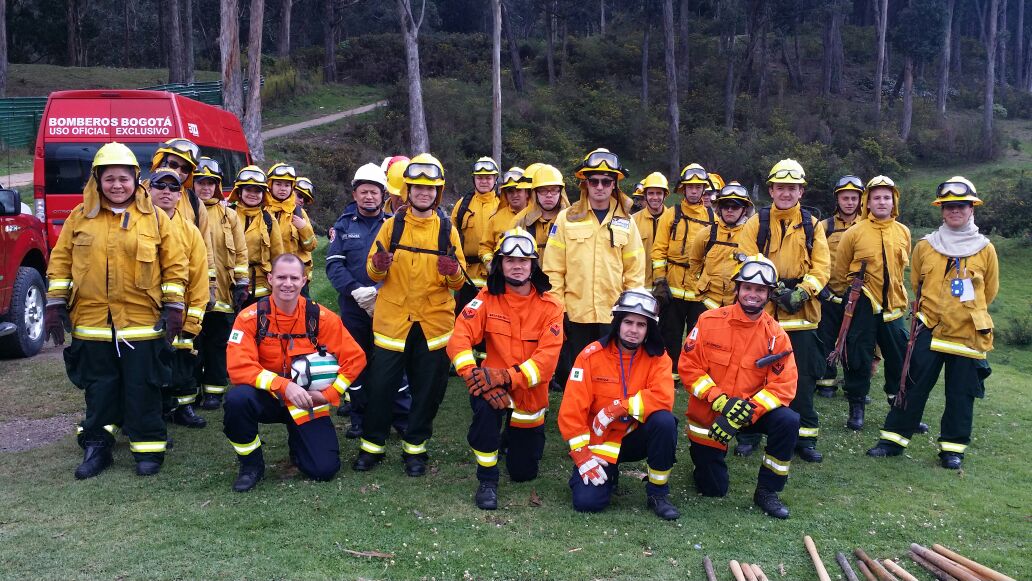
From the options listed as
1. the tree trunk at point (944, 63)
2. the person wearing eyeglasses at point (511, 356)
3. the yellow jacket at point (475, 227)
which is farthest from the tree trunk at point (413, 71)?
the tree trunk at point (944, 63)

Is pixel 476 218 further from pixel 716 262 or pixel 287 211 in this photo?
pixel 716 262

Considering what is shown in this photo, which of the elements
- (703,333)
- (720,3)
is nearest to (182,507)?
(703,333)

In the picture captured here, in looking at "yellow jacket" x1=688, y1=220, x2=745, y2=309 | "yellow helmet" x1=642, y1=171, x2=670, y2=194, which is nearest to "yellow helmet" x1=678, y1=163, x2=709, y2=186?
"yellow helmet" x1=642, y1=171, x2=670, y2=194

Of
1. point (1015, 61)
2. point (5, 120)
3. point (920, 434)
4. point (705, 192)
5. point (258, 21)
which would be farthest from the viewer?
point (1015, 61)

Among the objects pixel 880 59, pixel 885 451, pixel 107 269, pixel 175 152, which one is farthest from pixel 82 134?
pixel 880 59

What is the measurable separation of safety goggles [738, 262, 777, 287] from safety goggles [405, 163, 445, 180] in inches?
89.7

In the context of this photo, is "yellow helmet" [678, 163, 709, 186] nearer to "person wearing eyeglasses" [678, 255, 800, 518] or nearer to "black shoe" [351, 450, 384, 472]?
"person wearing eyeglasses" [678, 255, 800, 518]

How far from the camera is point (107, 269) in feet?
18.5

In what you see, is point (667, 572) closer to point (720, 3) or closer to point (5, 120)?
point (5, 120)

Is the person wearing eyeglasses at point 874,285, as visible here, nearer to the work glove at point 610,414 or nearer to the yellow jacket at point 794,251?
the yellow jacket at point 794,251

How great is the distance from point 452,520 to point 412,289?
1.75 meters

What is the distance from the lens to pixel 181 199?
672 centimetres

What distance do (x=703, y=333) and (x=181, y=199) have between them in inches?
174

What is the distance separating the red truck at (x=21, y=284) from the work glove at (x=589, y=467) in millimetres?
6566
